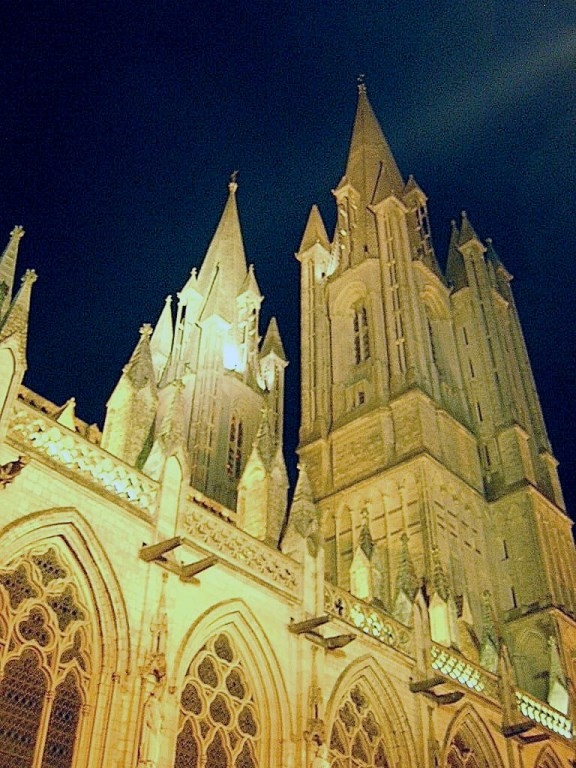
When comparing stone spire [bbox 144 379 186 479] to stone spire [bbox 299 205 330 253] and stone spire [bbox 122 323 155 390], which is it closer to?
stone spire [bbox 122 323 155 390]

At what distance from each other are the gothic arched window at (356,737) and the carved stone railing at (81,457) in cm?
529

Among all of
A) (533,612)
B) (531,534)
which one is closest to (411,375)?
(531,534)

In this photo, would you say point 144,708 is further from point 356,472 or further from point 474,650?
point 356,472

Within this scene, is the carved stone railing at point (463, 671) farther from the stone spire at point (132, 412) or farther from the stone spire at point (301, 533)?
the stone spire at point (132, 412)

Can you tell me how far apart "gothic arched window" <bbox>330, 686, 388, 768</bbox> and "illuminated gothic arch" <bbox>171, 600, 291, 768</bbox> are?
61.2 inches

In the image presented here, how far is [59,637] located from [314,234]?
2683cm

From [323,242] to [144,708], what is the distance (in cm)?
2647

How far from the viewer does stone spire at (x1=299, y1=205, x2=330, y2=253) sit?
3509cm

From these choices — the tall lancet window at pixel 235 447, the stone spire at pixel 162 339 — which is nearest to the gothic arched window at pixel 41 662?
the tall lancet window at pixel 235 447

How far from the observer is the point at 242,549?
1412 cm

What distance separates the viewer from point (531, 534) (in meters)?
25.5

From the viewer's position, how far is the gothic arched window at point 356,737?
14422mm

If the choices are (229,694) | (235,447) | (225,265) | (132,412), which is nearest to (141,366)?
(132,412)

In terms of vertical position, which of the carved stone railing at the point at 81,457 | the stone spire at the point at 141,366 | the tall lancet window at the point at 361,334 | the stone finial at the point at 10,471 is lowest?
the stone finial at the point at 10,471
